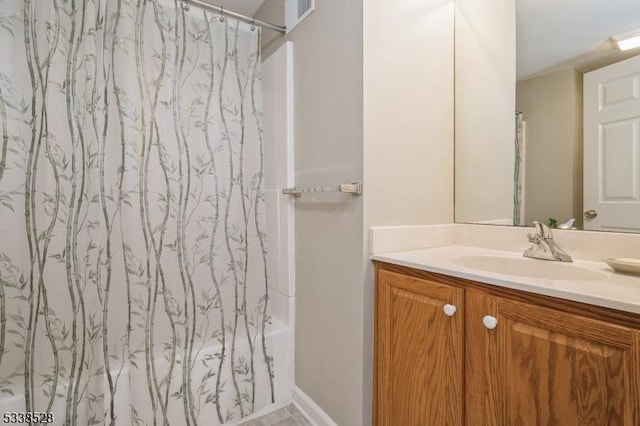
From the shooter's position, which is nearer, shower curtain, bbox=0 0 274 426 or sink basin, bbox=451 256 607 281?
sink basin, bbox=451 256 607 281

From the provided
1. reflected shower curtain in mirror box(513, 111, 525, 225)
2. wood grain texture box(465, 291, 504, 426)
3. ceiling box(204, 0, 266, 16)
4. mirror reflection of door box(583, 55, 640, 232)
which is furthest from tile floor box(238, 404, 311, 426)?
ceiling box(204, 0, 266, 16)

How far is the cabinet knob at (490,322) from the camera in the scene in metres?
0.73

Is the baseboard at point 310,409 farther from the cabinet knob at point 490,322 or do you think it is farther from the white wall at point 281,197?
the cabinet knob at point 490,322

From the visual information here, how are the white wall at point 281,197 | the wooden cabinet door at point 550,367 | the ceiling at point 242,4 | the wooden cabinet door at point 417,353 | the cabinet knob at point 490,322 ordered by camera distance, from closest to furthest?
1. the wooden cabinet door at point 550,367
2. the cabinet knob at point 490,322
3. the wooden cabinet door at point 417,353
4. the white wall at point 281,197
5. the ceiling at point 242,4

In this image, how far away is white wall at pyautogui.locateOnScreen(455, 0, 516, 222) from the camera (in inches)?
48.8

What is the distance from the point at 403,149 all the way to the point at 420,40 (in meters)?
0.49

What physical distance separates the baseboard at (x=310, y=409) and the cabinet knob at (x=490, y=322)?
2.98ft

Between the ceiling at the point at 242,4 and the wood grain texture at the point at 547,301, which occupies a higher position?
the ceiling at the point at 242,4

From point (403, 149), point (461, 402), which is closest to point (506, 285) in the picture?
point (461, 402)

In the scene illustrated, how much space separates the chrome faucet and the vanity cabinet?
0.44 m

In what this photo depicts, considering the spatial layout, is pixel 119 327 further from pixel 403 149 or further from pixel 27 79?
pixel 403 149

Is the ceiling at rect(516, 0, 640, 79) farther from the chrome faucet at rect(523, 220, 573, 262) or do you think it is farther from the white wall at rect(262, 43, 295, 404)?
the white wall at rect(262, 43, 295, 404)

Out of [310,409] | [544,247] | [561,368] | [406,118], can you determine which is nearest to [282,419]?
[310,409]

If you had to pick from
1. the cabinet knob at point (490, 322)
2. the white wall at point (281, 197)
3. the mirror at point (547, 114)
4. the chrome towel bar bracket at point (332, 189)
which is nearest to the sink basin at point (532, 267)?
the mirror at point (547, 114)
